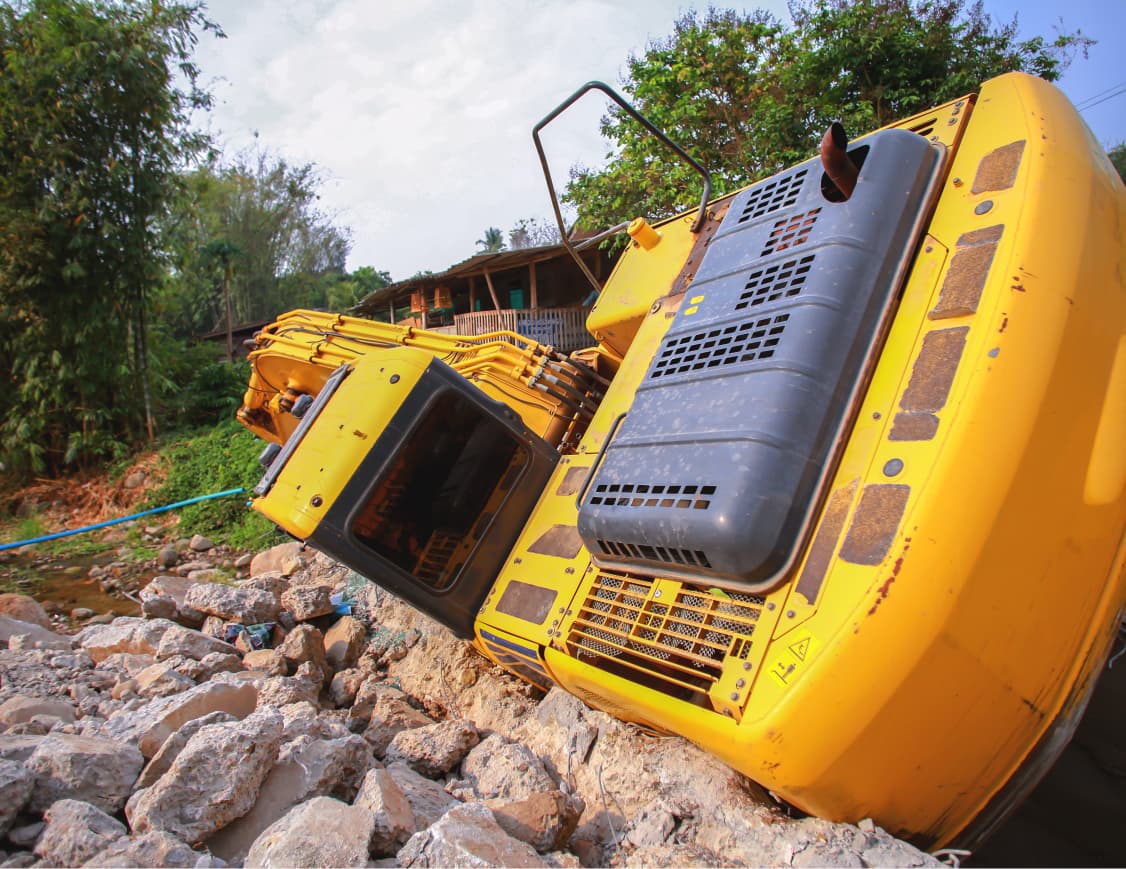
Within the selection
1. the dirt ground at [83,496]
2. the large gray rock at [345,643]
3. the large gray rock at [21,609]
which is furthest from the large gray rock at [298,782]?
the dirt ground at [83,496]

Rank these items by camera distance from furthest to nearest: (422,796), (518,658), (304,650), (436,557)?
(304,650), (436,557), (518,658), (422,796)

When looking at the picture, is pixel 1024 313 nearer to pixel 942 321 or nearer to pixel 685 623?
pixel 942 321

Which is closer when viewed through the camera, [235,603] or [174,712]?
[174,712]

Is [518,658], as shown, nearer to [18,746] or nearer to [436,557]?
[436,557]

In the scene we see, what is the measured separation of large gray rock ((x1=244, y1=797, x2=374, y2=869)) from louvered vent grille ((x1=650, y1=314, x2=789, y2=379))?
4.90ft

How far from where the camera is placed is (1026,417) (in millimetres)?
1612

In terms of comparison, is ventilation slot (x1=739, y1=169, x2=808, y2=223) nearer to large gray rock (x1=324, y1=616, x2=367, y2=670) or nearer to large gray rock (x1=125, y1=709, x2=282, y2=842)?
large gray rock (x1=125, y1=709, x2=282, y2=842)

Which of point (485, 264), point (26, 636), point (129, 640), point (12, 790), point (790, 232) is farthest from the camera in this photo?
point (485, 264)

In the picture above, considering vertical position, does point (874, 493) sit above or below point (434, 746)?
above

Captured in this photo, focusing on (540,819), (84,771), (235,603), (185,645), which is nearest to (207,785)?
(84,771)

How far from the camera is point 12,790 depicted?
1.83 m

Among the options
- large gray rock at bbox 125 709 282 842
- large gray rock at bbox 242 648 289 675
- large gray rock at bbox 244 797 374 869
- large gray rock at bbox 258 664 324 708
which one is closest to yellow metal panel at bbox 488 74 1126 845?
large gray rock at bbox 244 797 374 869

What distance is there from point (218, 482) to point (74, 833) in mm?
8780

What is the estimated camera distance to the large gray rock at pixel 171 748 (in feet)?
6.72
